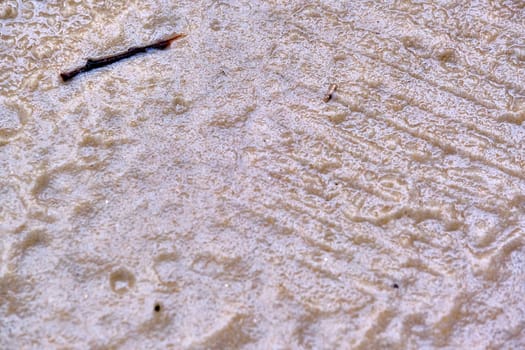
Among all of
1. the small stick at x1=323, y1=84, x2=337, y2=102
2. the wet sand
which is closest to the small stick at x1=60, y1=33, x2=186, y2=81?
the wet sand

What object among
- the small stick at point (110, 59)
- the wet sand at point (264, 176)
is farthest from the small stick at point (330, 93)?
the small stick at point (110, 59)

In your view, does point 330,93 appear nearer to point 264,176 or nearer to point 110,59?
point 264,176

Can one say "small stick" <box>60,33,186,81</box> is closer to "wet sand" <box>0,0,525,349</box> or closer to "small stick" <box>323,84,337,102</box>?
"wet sand" <box>0,0,525,349</box>

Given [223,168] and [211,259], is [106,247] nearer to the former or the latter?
[211,259]

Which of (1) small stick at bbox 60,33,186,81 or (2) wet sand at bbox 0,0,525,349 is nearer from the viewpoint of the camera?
(2) wet sand at bbox 0,0,525,349

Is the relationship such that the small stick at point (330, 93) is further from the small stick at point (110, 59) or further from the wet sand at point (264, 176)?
the small stick at point (110, 59)

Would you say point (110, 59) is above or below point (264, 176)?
above

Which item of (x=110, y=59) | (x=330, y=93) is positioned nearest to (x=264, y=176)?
(x=330, y=93)

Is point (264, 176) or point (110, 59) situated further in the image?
point (110, 59)
